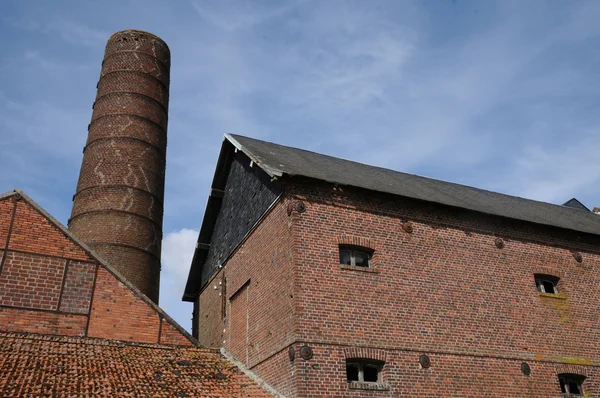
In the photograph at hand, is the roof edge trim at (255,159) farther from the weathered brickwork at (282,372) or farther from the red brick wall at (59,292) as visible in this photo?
the red brick wall at (59,292)

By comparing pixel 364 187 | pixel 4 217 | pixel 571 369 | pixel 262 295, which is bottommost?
pixel 571 369

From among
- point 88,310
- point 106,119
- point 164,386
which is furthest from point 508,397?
point 106,119

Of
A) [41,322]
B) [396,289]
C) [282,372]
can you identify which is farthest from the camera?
[396,289]

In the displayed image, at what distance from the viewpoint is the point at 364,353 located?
962 cm

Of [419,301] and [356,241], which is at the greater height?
[356,241]

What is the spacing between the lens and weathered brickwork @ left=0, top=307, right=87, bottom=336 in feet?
31.4

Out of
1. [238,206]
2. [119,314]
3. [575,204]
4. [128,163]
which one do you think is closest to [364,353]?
[119,314]

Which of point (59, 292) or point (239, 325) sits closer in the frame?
point (59, 292)

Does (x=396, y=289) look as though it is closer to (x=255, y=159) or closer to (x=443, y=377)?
(x=443, y=377)

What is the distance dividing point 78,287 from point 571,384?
10.9 m

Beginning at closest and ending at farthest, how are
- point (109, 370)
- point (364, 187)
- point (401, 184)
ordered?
point (109, 370)
point (364, 187)
point (401, 184)

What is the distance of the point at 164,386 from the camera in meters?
8.27

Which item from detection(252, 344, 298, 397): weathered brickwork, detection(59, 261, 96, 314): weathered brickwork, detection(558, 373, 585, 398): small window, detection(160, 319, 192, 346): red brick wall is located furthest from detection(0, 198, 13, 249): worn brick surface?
detection(558, 373, 585, 398): small window

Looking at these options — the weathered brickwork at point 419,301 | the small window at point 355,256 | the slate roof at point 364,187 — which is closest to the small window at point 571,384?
the weathered brickwork at point 419,301
